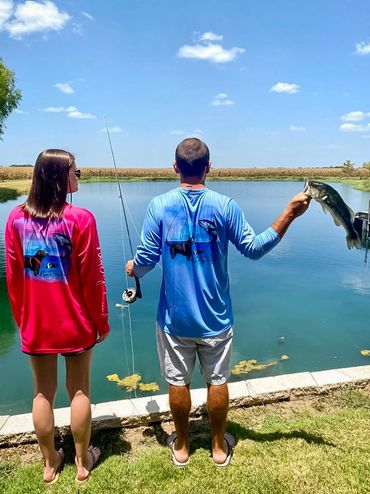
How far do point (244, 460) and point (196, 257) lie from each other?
53.7 inches

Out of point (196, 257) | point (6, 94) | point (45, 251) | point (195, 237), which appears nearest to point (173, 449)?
point (196, 257)

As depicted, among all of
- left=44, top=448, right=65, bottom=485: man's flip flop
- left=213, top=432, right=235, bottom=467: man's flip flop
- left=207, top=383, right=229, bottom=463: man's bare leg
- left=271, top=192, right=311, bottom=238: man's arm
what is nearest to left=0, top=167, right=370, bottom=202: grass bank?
left=44, top=448, right=65, bottom=485: man's flip flop

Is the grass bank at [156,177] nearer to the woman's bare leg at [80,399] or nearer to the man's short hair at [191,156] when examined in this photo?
the woman's bare leg at [80,399]

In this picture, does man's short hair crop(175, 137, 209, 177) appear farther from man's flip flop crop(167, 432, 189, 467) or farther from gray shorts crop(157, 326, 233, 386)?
man's flip flop crop(167, 432, 189, 467)

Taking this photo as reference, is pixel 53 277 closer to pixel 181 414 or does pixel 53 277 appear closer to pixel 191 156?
pixel 191 156

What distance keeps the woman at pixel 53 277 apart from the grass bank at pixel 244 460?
0.49m

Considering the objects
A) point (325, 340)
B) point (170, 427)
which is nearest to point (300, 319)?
point (325, 340)

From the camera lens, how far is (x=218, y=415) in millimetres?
2408

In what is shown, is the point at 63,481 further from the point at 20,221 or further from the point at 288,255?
the point at 288,255

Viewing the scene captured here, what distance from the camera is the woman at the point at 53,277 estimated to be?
209cm

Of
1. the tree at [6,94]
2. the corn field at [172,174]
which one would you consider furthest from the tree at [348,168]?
the tree at [6,94]

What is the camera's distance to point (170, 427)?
2951 millimetres

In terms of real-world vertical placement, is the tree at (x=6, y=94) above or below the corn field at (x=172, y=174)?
above

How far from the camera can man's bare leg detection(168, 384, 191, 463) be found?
7.79 feet
